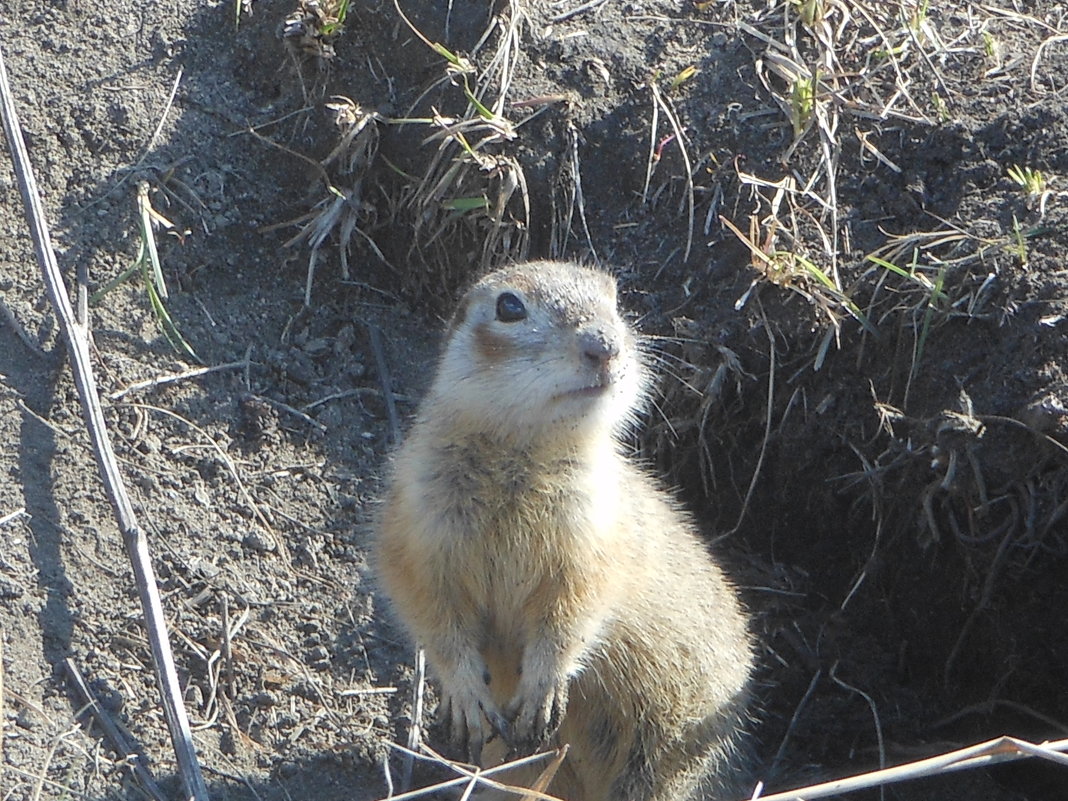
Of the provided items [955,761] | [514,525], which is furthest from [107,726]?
[955,761]

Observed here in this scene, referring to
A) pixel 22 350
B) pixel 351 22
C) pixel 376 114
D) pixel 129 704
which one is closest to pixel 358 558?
pixel 129 704

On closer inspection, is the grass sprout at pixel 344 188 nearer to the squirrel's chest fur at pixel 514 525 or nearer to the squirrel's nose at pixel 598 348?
the squirrel's chest fur at pixel 514 525

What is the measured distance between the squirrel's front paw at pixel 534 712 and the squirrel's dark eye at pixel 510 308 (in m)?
1.28

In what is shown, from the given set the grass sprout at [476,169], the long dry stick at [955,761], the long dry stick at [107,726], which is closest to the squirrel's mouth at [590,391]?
the long dry stick at [955,761]

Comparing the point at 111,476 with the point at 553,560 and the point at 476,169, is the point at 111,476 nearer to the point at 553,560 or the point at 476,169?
the point at 553,560

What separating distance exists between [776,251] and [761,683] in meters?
1.90

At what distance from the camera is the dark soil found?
5035 millimetres

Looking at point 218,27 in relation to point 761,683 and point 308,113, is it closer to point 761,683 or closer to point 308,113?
point 308,113

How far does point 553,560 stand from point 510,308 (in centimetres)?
88

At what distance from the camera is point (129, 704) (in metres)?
4.74

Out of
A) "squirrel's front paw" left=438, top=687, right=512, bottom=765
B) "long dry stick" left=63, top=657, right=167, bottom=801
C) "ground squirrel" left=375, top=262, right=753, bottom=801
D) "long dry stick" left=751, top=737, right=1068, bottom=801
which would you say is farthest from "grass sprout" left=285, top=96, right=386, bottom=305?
"long dry stick" left=751, top=737, right=1068, bottom=801

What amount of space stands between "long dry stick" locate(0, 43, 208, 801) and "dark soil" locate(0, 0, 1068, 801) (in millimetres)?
403

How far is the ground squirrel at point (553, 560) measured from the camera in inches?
167

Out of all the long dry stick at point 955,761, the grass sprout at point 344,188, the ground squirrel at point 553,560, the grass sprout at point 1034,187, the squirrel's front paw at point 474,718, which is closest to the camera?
the long dry stick at point 955,761
